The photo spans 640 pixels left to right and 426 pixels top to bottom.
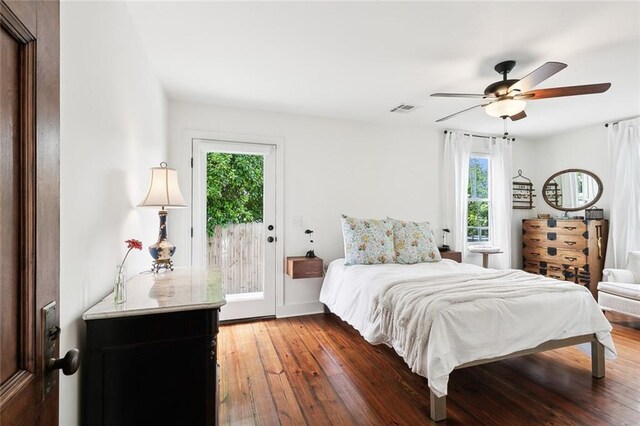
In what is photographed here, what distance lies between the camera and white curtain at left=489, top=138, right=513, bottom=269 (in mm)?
4832

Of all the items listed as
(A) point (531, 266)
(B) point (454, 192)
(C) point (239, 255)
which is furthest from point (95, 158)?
(A) point (531, 266)

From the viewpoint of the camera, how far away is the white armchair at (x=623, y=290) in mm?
3240

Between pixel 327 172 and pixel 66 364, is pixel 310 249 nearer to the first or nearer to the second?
pixel 327 172

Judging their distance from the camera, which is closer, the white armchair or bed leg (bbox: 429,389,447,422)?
bed leg (bbox: 429,389,447,422)

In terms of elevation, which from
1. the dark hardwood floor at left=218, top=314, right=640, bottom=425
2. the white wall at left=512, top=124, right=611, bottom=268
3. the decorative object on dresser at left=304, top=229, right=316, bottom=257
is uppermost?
the white wall at left=512, top=124, right=611, bottom=268

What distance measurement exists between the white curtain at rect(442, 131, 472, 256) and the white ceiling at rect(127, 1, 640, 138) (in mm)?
1155

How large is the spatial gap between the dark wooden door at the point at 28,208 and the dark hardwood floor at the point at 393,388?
5.26ft

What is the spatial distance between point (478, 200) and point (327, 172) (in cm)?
260

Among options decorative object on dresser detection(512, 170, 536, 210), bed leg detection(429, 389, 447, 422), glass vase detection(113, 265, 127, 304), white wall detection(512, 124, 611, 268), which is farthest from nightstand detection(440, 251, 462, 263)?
glass vase detection(113, 265, 127, 304)

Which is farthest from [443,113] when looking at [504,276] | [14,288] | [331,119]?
[14,288]

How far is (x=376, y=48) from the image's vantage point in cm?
237

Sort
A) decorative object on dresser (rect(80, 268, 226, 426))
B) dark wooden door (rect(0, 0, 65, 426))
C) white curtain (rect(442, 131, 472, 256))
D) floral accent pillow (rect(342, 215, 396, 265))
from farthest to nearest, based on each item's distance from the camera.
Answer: white curtain (rect(442, 131, 472, 256)) → floral accent pillow (rect(342, 215, 396, 265)) → decorative object on dresser (rect(80, 268, 226, 426)) → dark wooden door (rect(0, 0, 65, 426))

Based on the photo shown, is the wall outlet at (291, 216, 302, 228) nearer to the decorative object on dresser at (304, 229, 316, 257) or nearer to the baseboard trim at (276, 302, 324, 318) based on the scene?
the decorative object on dresser at (304, 229, 316, 257)

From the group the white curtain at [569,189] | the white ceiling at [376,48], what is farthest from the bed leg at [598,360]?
the white curtain at [569,189]
